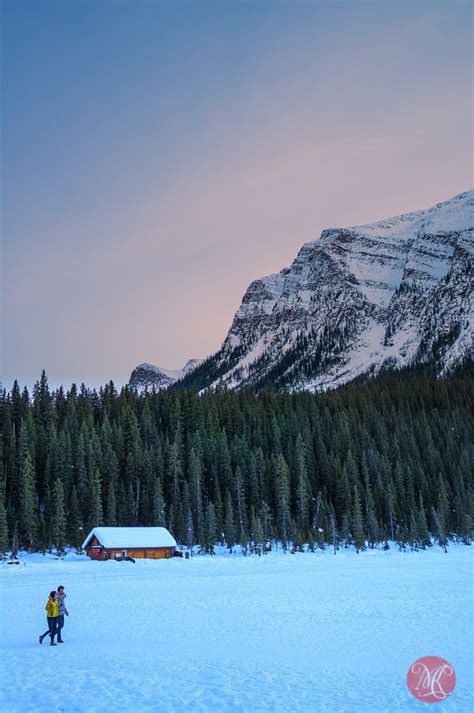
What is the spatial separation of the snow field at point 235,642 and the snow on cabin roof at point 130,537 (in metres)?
19.2

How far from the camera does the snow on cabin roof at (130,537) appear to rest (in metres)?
66.4

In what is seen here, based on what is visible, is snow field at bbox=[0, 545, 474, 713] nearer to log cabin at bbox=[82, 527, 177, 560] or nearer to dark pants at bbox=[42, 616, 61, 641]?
dark pants at bbox=[42, 616, 61, 641]

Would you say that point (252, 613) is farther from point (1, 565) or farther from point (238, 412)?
point (238, 412)

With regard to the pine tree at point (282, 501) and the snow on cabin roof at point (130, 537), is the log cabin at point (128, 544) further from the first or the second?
the pine tree at point (282, 501)

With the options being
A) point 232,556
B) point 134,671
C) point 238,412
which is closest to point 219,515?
point 232,556

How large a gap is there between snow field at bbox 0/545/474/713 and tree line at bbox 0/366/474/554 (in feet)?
102

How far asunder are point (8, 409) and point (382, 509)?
63.7 meters

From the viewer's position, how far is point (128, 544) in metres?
67.2

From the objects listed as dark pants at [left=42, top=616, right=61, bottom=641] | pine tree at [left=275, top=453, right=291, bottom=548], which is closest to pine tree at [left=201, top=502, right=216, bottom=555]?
pine tree at [left=275, top=453, right=291, bottom=548]

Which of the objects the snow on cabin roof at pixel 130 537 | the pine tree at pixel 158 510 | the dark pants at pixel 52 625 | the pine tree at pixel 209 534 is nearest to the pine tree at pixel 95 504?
the snow on cabin roof at pixel 130 537

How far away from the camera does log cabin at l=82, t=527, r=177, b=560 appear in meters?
66.1

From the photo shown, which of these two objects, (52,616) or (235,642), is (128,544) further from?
(235,642)

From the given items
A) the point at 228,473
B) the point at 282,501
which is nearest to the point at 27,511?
the point at 228,473

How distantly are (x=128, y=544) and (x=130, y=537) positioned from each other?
98cm
